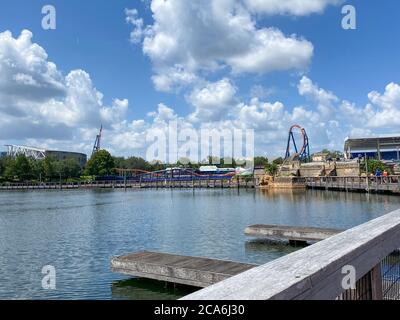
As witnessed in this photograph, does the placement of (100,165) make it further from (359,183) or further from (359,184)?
Answer: (359,184)

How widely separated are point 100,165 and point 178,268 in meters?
164

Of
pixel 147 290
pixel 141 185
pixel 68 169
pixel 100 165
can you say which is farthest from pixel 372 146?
pixel 147 290

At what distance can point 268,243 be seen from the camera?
2444 cm

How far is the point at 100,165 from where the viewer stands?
566 ft

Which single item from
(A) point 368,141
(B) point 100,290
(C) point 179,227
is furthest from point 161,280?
(A) point 368,141

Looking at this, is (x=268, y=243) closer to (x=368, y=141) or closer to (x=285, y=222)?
Answer: (x=285, y=222)

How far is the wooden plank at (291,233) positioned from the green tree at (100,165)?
154 m

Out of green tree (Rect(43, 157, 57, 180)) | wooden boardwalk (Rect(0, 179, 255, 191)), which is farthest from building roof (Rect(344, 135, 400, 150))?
green tree (Rect(43, 157, 57, 180))

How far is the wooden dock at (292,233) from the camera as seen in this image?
2202 cm

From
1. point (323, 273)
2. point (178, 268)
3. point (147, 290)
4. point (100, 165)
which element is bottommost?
point (147, 290)

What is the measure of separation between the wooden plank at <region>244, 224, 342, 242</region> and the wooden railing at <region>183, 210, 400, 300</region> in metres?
18.1

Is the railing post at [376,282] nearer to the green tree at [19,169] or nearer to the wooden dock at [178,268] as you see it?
the wooden dock at [178,268]

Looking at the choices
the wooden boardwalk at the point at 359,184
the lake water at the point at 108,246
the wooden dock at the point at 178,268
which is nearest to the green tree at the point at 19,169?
the wooden boardwalk at the point at 359,184
